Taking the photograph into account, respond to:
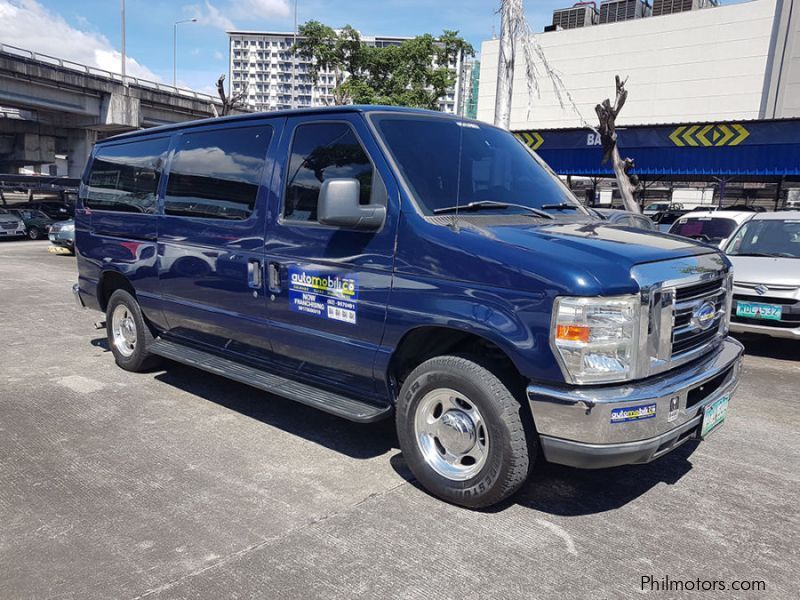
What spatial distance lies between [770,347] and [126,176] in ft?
25.2

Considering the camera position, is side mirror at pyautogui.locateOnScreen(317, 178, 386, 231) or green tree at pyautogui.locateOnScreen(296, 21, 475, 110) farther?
green tree at pyautogui.locateOnScreen(296, 21, 475, 110)

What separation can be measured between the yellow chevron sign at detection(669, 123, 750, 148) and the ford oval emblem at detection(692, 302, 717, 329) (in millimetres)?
18328

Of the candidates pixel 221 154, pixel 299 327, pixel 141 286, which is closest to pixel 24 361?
pixel 141 286

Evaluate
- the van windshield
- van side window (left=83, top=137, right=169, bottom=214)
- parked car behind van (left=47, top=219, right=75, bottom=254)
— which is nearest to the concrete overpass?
parked car behind van (left=47, top=219, right=75, bottom=254)

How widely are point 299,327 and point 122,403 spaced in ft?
6.57

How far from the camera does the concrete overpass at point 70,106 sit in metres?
29.8

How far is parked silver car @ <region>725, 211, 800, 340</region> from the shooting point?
687 cm

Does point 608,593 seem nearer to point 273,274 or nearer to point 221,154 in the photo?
point 273,274

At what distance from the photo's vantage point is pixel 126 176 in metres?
5.82

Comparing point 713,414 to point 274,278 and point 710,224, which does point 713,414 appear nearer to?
point 274,278

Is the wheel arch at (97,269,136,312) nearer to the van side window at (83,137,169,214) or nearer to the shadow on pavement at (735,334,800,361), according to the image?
the van side window at (83,137,169,214)

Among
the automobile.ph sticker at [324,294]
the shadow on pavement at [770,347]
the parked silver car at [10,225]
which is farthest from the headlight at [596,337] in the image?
the parked silver car at [10,225]

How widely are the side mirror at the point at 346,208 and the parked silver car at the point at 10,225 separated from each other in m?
25.9

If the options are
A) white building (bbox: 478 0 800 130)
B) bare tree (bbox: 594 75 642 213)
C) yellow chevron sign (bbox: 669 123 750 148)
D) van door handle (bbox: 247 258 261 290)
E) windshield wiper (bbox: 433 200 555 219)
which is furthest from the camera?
white building (bbox: 478 0 800 130)
